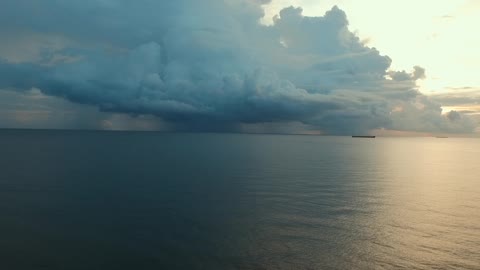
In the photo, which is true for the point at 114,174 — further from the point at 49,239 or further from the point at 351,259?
the point at 351,259

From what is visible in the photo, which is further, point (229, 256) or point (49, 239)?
point (49, 239)

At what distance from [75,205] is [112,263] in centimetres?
2468

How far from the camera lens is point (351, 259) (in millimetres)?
34188

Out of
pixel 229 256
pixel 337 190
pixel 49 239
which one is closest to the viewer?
pixel 229 256

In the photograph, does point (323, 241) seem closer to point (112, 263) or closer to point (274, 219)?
point (274, 219)

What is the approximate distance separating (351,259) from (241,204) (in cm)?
2362

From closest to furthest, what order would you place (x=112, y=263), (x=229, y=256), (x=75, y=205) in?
(x=112, y=263) < (x=229, y=256) < (x=75, y=205)

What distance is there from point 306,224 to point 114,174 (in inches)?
2247

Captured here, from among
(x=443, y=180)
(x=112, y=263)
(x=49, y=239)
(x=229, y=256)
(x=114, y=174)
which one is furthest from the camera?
(x=443, y=180)

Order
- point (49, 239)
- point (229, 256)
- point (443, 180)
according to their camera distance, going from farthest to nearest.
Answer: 1. point (443, 180)
2. point (49, 239)
3. point (229, 256)

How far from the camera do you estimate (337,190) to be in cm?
7012

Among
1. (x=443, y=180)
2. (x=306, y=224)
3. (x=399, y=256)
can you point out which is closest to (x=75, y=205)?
(x=306, y=224)

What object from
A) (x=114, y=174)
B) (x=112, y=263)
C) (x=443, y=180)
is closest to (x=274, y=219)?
(x=112, y=263)

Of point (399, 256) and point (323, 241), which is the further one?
point (323, 241)
